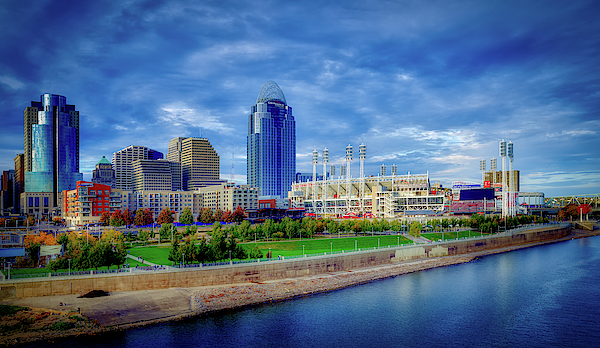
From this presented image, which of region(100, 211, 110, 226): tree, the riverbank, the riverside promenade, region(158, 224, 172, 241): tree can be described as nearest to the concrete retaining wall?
the riverside promenade

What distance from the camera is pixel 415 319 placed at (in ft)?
198

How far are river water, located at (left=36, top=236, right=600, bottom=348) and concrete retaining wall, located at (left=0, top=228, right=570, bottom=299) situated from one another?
32.5 ft

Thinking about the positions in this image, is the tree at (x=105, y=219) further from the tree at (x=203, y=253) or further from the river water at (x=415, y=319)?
the river water at (x=415, y=319)

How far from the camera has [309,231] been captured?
11762 cm

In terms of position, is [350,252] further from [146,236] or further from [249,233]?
[146,236]

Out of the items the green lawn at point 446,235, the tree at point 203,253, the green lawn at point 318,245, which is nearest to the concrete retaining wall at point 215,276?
the tree at point 203,253

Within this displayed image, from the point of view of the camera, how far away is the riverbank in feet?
168

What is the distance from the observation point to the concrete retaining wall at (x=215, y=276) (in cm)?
6012

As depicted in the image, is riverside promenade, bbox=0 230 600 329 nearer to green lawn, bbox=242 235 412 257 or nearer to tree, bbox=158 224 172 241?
green lawn, bbox=242 235 412 257

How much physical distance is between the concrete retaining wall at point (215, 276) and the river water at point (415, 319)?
989 cm

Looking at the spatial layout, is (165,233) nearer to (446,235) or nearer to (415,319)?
(415,319)

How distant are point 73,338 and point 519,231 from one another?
489 ft

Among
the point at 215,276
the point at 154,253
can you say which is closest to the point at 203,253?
the point at 215,276

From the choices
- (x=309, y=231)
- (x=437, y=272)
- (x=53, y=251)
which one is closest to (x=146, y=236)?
(x=53, y=251)
